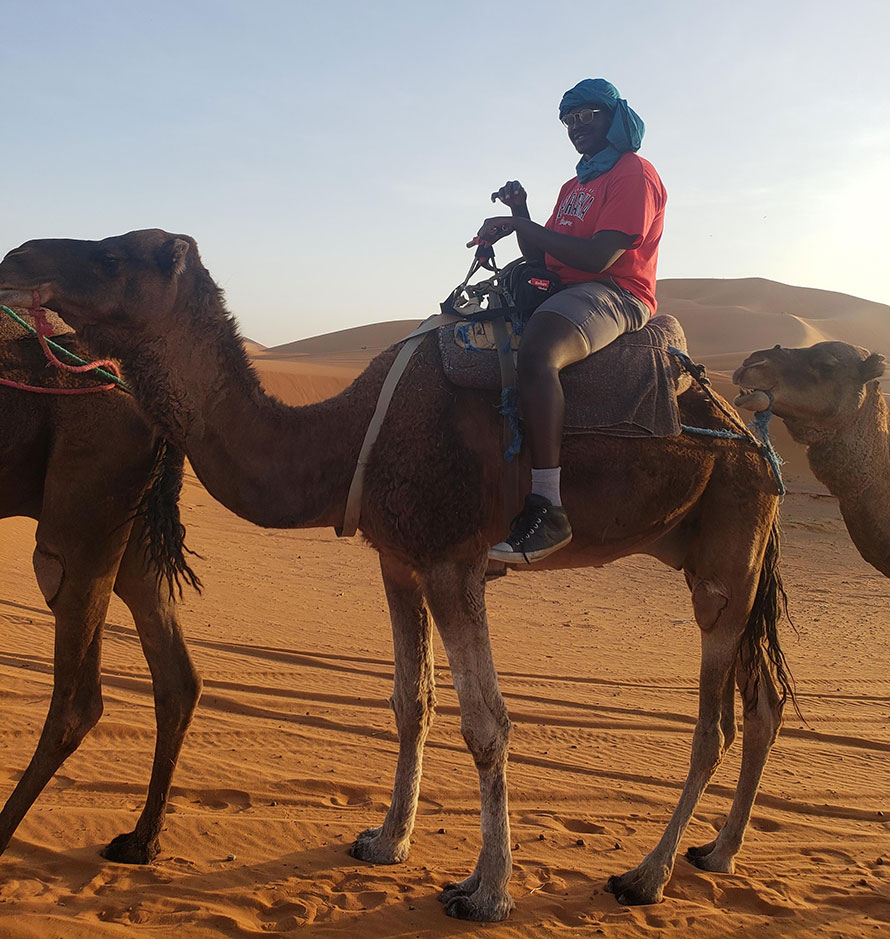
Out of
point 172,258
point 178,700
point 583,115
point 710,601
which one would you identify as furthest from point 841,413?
point 178,700

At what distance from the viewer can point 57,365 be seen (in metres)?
3.91

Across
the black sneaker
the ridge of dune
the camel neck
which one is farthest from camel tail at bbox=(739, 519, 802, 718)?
the ridge of dune

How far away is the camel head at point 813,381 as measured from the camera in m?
4.13

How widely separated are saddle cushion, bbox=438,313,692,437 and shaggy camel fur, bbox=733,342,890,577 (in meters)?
0.40

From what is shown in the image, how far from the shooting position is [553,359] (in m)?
3.75

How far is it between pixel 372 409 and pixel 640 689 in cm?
531

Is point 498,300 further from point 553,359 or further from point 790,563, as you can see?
point 790,563

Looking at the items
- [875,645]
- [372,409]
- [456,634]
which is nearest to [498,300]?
[372,409]

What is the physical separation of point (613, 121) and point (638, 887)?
3.73m

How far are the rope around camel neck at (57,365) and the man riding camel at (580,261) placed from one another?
1857 mm

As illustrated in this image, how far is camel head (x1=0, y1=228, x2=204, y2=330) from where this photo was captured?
135 inches

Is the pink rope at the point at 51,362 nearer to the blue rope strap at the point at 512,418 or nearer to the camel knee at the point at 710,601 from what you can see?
the blue rope strap at the point at 512,418

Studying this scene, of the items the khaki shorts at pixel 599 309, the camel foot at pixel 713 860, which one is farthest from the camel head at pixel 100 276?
the camel foot at pixel 713 860

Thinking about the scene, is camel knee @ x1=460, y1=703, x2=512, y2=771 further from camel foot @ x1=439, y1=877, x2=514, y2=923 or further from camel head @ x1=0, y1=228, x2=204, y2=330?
→ camel head @ x1=0, y1=228, x2=204, y2=330
